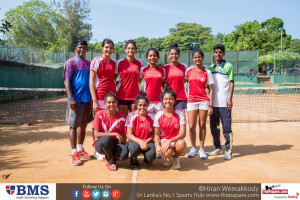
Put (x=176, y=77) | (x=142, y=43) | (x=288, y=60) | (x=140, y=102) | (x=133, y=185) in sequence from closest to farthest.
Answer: (x=133, y=185), (x=140, y=102), (x=176, y=77), (x=288, y=60), (x=142, y=43)

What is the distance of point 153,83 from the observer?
461cm

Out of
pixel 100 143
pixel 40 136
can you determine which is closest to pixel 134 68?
pixel 100 143

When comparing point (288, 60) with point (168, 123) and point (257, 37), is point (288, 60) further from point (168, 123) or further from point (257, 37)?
point (168, 123)

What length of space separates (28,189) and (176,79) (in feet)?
9.46

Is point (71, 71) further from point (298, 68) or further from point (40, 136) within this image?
point (298, 68)

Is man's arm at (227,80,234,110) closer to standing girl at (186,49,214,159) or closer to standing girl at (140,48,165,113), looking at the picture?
standing girl at (186,49,214,159)

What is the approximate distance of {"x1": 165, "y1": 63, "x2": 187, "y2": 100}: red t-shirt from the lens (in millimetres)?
4770

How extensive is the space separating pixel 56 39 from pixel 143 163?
148 feet

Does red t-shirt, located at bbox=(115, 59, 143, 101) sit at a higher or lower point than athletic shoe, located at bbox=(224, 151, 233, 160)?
higher

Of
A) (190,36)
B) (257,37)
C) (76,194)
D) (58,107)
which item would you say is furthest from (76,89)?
(190,36)


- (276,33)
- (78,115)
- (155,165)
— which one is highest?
(276,33)

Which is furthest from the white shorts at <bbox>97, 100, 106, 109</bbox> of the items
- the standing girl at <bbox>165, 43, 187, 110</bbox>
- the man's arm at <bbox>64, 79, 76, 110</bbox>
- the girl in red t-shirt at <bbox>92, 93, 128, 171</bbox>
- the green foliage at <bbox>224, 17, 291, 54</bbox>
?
the green foliage at <bbox>224, 17, 291, 54</bbox>

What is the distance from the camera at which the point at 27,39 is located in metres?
44.6

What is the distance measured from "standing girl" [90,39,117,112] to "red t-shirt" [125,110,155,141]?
0.66 m
